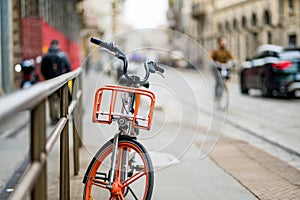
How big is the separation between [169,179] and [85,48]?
6951cm

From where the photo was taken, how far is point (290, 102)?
17.4 meters

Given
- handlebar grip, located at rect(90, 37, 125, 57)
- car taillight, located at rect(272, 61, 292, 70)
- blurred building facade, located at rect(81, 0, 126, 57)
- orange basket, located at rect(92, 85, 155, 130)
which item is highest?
blurred building facade, located at rect(81, 0, 126, 57)

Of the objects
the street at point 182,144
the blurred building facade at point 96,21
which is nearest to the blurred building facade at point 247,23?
the blurred building facade at point 96,21

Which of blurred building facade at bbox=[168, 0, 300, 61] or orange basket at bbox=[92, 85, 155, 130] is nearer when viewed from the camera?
orange basket at bbox=[92, 85, 155, 130]

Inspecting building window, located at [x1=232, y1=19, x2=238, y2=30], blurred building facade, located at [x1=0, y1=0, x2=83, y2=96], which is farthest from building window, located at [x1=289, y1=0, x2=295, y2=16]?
blurred building facade, located at [x1=0, y1=0, x2=83, y2=96]

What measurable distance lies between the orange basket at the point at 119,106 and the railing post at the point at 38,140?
1496mm

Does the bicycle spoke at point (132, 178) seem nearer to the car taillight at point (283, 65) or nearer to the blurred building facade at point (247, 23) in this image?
the car taillight at point (283, 65)

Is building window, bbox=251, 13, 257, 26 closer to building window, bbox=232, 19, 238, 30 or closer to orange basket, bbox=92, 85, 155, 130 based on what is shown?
building window, bbox=232, 19, 238, 30

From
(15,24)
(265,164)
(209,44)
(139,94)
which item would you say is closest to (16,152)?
(265,164)

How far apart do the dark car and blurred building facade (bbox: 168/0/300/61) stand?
1727 centimetres

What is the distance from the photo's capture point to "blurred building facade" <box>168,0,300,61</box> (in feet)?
127

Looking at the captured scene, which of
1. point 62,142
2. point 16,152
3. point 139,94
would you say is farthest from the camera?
point 16,152

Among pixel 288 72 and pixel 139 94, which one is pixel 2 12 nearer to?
pixel 288 72

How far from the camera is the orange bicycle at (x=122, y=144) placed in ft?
14.4
